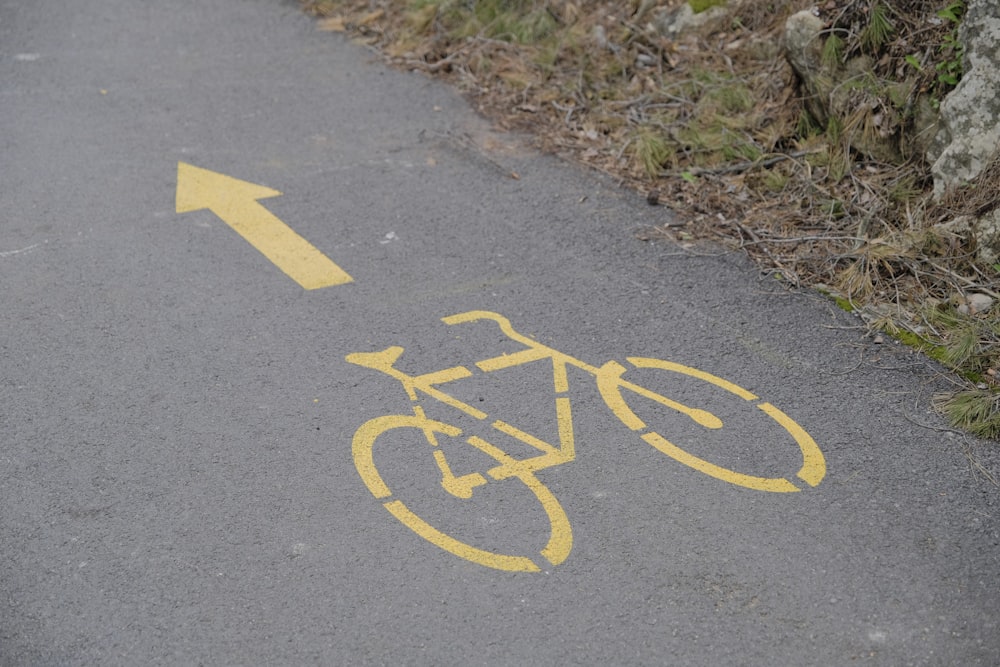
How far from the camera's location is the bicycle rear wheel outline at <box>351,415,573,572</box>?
3859 millimetres

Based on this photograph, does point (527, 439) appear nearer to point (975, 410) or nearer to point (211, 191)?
point (975, 410)

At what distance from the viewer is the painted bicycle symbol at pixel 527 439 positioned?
3984 millimetres

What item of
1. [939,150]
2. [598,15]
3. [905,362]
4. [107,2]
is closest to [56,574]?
[905,362]

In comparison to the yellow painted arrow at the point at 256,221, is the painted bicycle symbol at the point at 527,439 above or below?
above

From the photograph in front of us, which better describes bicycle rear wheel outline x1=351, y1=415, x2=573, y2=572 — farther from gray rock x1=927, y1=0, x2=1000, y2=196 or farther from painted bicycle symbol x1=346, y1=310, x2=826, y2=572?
gray rock x1=927, y1=0, x2=1000, y2=196

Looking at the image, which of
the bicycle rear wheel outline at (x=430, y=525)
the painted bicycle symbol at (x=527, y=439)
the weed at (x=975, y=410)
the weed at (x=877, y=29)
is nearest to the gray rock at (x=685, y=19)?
the weed at (x=877, y=29)

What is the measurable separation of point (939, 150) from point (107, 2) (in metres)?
8.25

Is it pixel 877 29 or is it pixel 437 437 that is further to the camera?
pixel 877 29

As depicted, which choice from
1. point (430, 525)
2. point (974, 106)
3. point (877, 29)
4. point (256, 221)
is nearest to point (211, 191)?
point (256, 221)

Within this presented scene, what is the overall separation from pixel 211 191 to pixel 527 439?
10.9 ft

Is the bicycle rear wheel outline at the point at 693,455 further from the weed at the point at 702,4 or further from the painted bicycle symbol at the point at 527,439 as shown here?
the weed at the point at 702,4

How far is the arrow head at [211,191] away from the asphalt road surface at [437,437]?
30 mm

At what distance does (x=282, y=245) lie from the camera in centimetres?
613

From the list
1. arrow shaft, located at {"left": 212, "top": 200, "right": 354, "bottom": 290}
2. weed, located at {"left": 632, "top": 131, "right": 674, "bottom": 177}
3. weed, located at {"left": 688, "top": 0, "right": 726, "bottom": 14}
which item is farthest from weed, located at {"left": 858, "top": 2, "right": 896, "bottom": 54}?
arrow shaft, located at {"left": 212, "top": 200, "right": 354, "bottom": 290}
